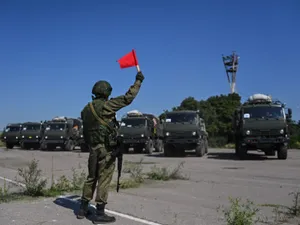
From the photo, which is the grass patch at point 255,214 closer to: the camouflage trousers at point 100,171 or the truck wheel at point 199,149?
the camouflage trousers at point 100,171

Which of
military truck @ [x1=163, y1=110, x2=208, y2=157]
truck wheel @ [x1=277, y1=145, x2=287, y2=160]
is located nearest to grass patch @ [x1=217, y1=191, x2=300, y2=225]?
truck wheel @ [x1=277, y1=145, x2=287, y2=160]

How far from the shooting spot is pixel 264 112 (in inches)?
653

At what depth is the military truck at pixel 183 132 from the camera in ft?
62.6

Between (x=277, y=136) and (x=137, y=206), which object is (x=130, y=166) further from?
(x=277, y=136)

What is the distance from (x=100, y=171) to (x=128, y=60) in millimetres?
1702

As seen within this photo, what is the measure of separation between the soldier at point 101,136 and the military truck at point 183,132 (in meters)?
13.9

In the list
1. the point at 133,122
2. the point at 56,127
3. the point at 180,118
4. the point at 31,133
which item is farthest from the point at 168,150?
the point at 31,133

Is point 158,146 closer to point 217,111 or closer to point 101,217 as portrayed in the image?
point 101,217

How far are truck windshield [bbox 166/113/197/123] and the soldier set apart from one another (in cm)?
1441

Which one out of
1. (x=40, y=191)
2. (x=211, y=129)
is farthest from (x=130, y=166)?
(x=211, y=129)

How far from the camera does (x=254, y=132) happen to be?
53.5ft

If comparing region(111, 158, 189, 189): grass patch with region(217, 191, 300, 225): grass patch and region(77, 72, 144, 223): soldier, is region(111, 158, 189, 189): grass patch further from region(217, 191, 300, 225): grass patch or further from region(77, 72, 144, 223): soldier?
region(77, 72, 144, 223): soldier

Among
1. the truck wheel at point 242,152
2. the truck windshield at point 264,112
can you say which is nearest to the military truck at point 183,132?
the truck wheel at point 242,152

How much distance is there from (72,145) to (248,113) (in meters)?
15.7
